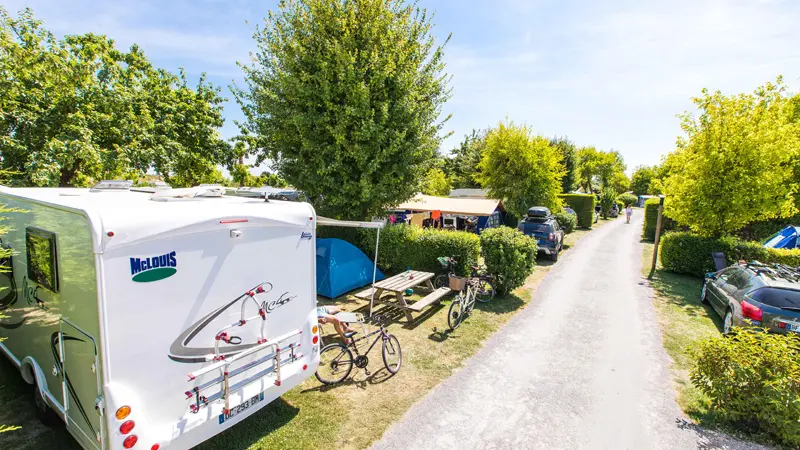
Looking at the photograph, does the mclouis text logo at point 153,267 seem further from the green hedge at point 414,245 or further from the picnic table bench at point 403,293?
the green hedge at point 414,245

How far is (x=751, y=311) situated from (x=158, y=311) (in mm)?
9856

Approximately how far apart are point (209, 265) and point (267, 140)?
992 cm

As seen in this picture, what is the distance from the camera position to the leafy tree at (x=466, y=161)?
37.4 meters

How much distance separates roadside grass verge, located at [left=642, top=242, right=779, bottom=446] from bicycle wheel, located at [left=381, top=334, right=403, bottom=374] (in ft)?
14.6

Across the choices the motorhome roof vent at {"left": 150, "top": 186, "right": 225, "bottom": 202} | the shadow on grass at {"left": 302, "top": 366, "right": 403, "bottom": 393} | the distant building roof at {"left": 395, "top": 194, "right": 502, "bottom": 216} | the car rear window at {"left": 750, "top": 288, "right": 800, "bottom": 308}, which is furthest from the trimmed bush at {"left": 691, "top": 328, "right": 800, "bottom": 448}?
the distant building roof at {"left": 395, "top": 194, "right": 502, "bottom": 216}

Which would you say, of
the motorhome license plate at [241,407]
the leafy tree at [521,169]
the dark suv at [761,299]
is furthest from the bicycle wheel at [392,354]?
the leafy tree at [521,169]

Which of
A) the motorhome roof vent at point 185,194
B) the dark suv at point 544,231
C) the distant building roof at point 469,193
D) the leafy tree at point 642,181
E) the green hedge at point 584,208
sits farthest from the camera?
the leafy tree at point 642,181

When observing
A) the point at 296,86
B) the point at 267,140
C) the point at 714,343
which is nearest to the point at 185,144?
the point at 267,140

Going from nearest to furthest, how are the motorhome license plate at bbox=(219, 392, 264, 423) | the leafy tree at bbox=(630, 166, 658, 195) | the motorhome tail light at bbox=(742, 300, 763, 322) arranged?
the motorhome license plate at bbox=(219, 392, 264, 423)
the motorhome tail light at bbox=(742, 300, 763, 322)
the leafy tree at bbox=(630, 166, 658, 195)

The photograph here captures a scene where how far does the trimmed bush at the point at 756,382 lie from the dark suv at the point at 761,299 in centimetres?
197

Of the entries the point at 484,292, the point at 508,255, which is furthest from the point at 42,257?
the point at 508,255

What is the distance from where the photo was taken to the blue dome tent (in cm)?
985

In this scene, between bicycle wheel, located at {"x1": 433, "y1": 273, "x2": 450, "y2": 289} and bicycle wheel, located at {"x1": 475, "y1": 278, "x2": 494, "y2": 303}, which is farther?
bicycle wheel, located at {"x1": 433, "y1": 273, "x2": 450, "y2": 289}

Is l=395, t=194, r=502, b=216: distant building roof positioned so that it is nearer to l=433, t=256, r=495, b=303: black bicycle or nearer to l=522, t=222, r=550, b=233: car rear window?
l=522, t=222, r=550, b=233: car rear window
